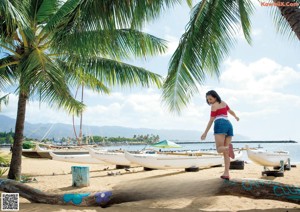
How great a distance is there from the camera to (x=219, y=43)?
6660 mm

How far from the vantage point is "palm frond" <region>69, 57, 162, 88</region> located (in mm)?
10492

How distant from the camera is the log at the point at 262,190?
5.34m

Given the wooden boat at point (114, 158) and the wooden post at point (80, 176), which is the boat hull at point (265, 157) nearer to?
the wooden boat at point (114, 158)

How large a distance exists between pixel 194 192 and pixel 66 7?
4752 millimetres

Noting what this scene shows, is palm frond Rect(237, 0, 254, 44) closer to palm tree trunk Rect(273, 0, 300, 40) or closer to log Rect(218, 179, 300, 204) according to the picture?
palm tree trunk Rect(273, 0, 300, 40)

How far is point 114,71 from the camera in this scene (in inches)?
422

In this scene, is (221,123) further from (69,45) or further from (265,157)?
(265,157)

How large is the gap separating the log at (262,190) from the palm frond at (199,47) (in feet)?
6.64

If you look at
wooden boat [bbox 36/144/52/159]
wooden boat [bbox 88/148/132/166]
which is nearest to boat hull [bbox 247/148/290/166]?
wooden boat [bbox 88/148/132/166]

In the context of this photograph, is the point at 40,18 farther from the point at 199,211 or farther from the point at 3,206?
the point at 199,211

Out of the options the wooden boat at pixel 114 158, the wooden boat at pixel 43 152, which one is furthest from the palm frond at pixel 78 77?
the wooden boat at pixel 43 152

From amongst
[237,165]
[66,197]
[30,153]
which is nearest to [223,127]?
[66,197]

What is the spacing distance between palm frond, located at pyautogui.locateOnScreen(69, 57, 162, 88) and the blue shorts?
5909 mm

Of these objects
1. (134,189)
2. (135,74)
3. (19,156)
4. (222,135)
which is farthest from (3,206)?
(135,74)
